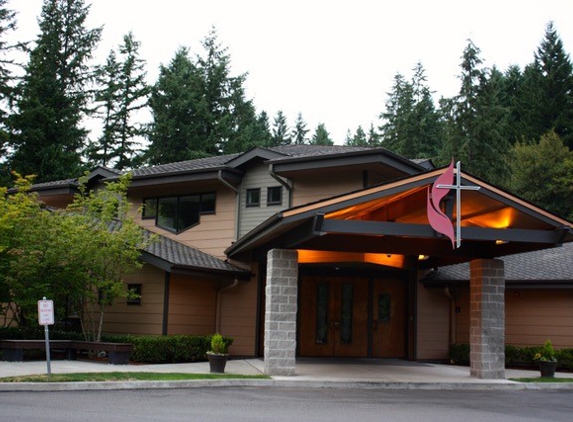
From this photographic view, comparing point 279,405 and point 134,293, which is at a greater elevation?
point 134,293

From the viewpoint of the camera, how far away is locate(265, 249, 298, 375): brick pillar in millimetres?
15281

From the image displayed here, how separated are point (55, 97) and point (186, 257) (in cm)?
2279

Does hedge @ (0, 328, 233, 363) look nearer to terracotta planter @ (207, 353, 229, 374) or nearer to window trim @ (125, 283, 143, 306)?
window trim @ (125, 283, 143, 306)

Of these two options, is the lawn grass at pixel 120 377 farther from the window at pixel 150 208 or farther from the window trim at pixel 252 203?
the window at pixel 150 208

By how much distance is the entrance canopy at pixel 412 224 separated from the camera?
14.0 metres

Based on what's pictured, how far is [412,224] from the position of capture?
Result: 14227mm

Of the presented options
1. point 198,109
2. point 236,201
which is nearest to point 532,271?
point 236,201

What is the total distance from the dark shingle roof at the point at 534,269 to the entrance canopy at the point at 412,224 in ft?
12.8

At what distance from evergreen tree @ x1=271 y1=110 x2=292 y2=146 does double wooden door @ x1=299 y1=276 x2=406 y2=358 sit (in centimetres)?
4697

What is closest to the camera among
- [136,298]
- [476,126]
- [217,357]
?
[217,357]

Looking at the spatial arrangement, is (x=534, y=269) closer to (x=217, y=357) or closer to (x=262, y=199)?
(x=262, y=199)

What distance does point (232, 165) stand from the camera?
21734 mm

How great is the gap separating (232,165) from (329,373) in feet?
26.6

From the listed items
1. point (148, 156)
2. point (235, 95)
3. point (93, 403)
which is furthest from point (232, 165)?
point (235, 95)
